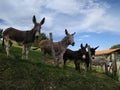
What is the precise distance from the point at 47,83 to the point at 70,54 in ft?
26.2

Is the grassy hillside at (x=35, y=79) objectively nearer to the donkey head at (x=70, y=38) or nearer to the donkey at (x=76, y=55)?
the donkey head at (x=70, y=38)

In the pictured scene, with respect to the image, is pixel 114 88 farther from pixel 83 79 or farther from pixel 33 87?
pixel 33 87

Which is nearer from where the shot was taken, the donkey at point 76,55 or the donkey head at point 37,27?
the donkey head at point 37,27

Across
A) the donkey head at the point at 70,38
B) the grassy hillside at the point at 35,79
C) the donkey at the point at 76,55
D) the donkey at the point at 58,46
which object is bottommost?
the grassy hillside at the point at 35,79

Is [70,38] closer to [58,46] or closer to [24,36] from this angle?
[58,46]

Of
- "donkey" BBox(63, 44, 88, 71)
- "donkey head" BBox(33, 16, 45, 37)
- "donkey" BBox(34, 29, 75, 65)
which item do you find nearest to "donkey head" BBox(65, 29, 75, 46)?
"donkey" BBox(34, 29, 75, 65)

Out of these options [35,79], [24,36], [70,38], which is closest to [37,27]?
[24,36]

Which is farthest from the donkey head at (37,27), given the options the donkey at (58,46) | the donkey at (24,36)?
the donkey at (58,46)

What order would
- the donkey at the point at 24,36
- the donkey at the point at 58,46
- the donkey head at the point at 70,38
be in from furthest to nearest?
1. the donkey head at the point at 70,38
2. the donkey at the point at 58,46
3. the donkey at the point at 24,36

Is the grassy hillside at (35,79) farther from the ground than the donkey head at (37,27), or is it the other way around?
the donkey head at (37,27)

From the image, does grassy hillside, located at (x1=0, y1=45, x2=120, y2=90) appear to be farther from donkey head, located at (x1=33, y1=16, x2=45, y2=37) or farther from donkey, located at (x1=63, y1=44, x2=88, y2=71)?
donkey, located at (x1=63, y1=44, x2=88, y2=71)

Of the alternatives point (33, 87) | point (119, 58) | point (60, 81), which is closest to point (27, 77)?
point (33, 87)

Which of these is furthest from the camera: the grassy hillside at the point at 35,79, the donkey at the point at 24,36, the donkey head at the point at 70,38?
the donkey head at the point at 70,38

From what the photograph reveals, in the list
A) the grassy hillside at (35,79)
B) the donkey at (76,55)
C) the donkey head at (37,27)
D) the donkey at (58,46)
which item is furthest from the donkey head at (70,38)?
the grassy hillside at (35,79)
